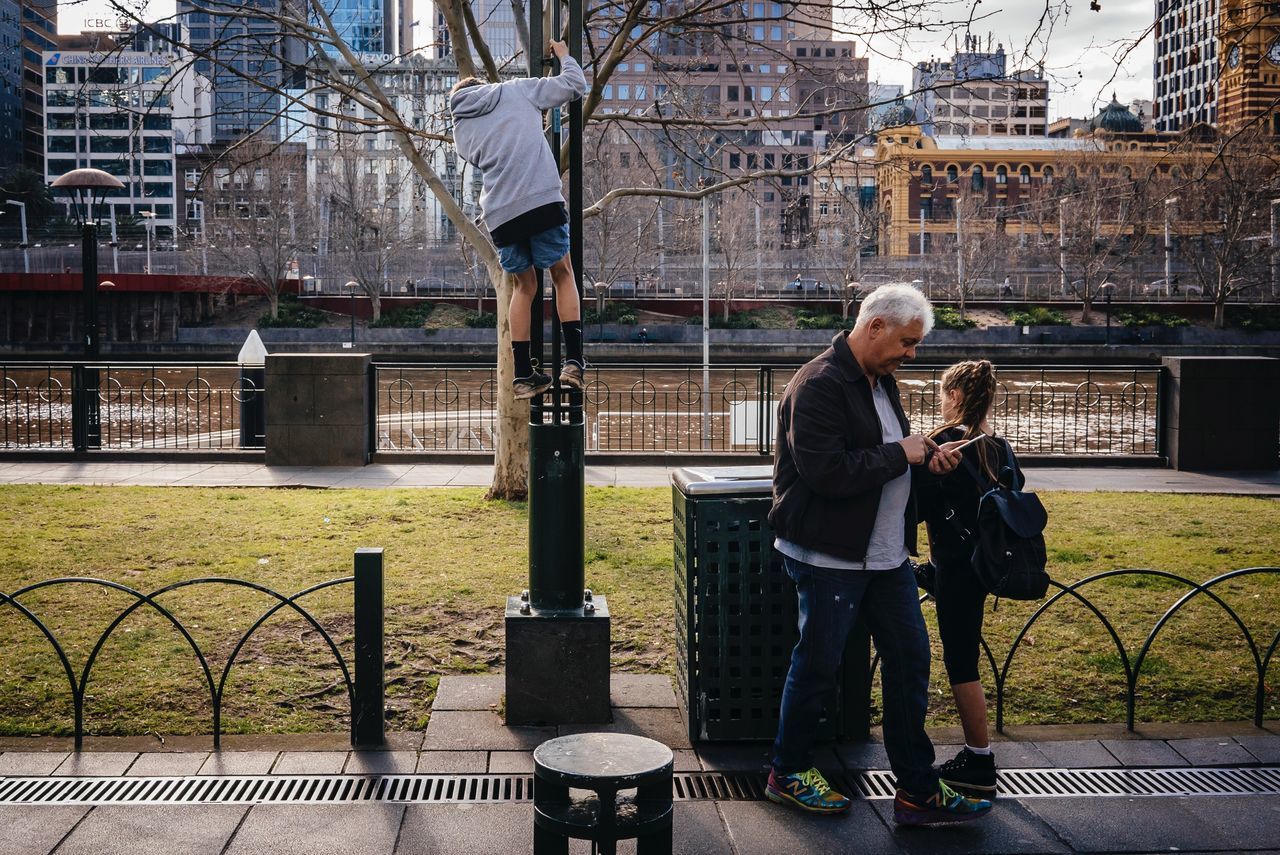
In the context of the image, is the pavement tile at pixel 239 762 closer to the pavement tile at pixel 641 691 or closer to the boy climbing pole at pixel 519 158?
the pavement tile at pixel 641 691

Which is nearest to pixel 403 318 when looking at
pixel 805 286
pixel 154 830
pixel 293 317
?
pixel 293 317

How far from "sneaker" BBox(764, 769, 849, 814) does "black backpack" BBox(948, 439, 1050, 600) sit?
1.03 metres

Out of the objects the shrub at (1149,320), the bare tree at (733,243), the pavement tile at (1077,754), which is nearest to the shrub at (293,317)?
the bare tree at (733,243)

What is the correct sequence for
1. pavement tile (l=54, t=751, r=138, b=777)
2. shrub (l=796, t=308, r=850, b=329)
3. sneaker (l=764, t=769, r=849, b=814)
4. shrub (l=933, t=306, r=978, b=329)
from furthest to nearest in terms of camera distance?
shrub (l=796, t=308, r=850, b=329) → shrub (l=933, t=306, r=978, b=329) → pavement tile (l=54, t=751, r=138, b=777) → sneaker (l=764, t=769, r=849, b=814)

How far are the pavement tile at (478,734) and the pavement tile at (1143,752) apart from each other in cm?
263

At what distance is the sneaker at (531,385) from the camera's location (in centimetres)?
563

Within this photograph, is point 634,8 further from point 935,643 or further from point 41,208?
point 41,208

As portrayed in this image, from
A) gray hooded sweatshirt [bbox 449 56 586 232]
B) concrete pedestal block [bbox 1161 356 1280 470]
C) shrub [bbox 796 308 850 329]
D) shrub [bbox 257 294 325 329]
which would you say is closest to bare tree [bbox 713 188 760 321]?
shrub [bbox 796 308 850 329]

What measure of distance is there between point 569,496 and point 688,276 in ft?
231

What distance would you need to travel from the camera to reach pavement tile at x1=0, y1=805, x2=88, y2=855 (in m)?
4.33

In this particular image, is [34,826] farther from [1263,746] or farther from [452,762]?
[1263,746]

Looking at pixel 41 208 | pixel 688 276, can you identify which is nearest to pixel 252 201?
pixel 688 276

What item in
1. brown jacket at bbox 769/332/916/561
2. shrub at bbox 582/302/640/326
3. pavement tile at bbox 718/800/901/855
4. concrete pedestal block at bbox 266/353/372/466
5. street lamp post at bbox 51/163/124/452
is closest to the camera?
brown jacket at bbox 769/332/916/561

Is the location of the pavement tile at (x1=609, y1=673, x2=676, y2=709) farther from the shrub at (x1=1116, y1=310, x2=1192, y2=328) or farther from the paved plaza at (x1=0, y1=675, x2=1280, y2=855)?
the shrub at (x1=1116, y1=310, x2=1192, y2=328)
